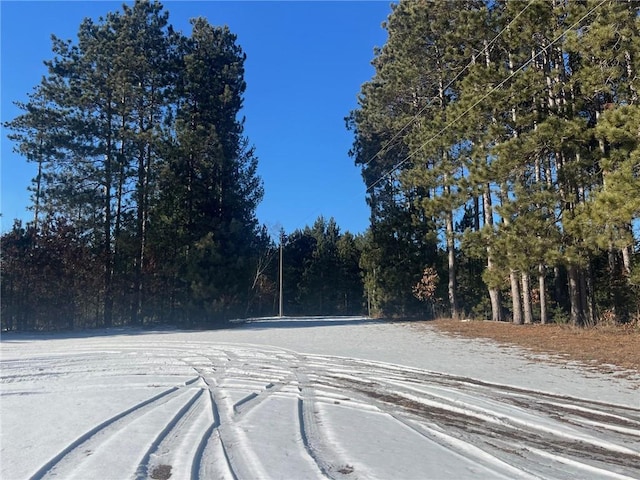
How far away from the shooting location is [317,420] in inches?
212

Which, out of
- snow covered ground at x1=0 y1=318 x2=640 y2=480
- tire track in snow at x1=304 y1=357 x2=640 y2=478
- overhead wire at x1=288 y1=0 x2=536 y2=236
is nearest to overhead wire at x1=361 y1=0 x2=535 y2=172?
overhead wire at x1=288 y1=0 x2=536 y2=236

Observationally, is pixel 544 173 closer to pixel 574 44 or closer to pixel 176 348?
pixel 574 44

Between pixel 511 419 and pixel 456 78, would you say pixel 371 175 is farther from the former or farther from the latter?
pixel 511 419

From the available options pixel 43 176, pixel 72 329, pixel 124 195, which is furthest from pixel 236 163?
pixel 72 329

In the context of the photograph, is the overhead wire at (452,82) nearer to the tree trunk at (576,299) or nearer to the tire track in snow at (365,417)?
the tree trunk at (576,299)

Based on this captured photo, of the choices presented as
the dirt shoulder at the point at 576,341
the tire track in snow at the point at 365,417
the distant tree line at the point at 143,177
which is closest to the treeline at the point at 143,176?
the distant tree line at the point at 143,177

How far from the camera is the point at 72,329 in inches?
914

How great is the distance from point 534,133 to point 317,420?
41.3ft

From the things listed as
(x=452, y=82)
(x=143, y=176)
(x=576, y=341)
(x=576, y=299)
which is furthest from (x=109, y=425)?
(x=143, y=176)

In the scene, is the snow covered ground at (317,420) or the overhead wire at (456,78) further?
the overhead wire at (456,78)

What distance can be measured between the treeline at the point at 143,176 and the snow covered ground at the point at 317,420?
592 inches

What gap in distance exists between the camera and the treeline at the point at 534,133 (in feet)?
41.1

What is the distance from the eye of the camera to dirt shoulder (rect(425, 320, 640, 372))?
32.2 ft

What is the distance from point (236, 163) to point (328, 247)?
28887mm
